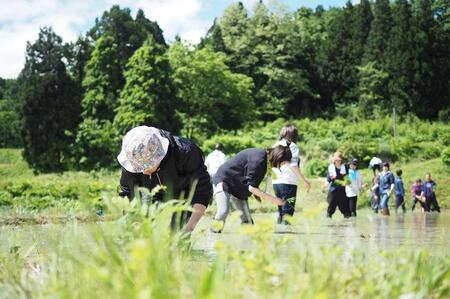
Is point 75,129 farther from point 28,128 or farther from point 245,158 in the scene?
point 245,158

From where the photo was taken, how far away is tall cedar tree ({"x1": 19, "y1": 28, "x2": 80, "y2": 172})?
57094 mm

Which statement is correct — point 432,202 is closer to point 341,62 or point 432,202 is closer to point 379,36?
point 379,36

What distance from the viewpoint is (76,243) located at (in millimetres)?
3158

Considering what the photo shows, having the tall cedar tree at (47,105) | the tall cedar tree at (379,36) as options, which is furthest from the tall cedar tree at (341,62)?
the tall cedar tree at (47,105)

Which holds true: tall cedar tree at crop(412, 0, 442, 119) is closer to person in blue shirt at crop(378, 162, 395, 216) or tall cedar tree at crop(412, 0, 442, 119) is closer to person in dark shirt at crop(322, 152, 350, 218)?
person in blue shirt at crop(378, 162, 395, 216)

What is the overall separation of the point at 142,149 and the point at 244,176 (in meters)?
4.52

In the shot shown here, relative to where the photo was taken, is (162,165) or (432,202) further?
(432,202)

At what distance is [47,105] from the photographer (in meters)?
58.8

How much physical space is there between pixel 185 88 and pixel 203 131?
17.0ft

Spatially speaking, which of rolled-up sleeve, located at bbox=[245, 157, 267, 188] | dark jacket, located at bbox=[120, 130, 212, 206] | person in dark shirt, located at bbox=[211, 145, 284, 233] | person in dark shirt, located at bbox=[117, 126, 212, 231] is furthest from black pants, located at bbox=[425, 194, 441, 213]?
dark jacket, located at bbox=[120, 130, 212, 206]

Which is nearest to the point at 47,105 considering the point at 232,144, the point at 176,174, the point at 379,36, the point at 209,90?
the point at 209,90

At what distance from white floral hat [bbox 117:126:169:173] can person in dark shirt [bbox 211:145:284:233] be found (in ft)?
12.0

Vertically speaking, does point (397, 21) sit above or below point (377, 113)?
above

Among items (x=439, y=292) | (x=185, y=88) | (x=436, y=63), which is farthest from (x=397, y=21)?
(x=439, y=292)
